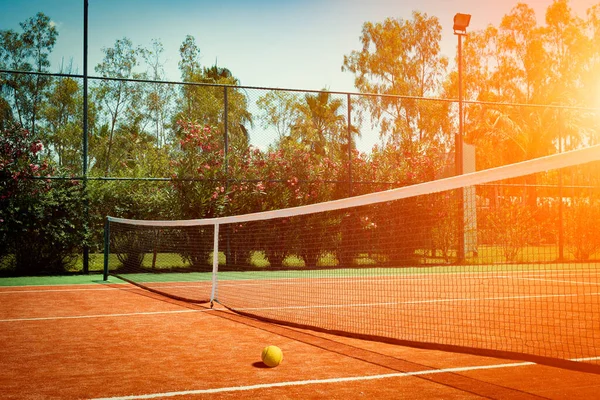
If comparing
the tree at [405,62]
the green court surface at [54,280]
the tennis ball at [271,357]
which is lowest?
the tennis ball at [271,357]

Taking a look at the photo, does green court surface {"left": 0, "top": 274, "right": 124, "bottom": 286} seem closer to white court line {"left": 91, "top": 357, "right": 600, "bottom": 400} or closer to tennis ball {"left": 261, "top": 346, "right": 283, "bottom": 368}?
tennis ball {"left": 261, "top": 346, "right": 283, "bottom": 368}

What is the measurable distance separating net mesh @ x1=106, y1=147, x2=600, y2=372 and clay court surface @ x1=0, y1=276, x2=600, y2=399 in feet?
1.35

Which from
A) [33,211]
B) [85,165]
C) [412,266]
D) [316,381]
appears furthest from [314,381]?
[412,266]

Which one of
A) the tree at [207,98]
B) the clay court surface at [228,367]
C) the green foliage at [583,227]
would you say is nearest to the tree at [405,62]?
the tree at [207,98]

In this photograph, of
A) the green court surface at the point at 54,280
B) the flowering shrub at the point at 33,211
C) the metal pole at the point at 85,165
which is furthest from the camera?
the metal pole at the point at 85,165

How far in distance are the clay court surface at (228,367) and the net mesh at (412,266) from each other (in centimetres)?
41

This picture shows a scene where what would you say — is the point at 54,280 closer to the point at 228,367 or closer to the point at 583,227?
the point at 228,367

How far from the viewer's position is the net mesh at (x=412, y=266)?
676 cm

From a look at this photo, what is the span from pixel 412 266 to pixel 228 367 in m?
12.1

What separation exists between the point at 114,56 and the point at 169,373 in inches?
1284

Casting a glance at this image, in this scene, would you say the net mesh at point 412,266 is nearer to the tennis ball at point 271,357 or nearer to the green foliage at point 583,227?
the green foliage at point 583,227

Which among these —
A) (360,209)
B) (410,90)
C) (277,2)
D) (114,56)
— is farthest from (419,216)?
(410,90)

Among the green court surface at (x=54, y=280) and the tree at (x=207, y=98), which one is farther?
the tree at (x=207, y=98)

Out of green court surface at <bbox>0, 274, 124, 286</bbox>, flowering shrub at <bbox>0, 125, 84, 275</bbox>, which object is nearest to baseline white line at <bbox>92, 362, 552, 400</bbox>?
green court surface at <bbox>0, 274, 124, 286</bbox>
